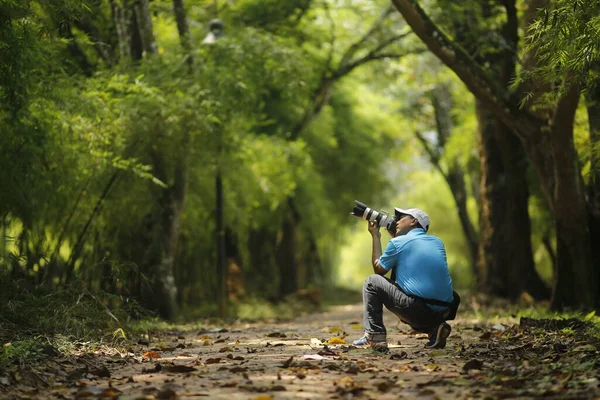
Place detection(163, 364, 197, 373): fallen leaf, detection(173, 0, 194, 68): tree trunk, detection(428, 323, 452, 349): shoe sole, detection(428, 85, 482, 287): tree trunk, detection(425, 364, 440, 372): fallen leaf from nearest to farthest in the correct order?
1. detection(425, 364, 440, 372): fallen leaf
2. detection(163, 364, 197, 373): fallen leaf
3. detection(428, 323, 452, 349): shoe sole
4. detection(173, 0, 194, 68): tree trunk
5. detection(428, 85, 482, 287): tree trunk

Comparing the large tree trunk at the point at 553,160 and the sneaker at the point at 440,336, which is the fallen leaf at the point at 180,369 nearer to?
the sneaker at the point at 440,336

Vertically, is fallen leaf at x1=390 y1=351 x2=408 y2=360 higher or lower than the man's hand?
lower

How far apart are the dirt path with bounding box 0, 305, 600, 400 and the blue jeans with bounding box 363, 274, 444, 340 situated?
0.27 metres

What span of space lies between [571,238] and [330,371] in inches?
277

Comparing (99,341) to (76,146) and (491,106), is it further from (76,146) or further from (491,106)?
(491,106)

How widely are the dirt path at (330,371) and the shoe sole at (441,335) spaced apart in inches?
4.8

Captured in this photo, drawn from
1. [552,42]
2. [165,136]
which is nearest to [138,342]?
[165,136]

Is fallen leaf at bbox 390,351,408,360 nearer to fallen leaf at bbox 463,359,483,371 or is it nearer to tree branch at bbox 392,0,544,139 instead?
fallen leaf at bbox 463,359,483,371

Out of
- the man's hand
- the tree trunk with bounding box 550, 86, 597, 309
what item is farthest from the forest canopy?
the man's hand

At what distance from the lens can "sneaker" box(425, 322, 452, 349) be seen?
8.34 metres

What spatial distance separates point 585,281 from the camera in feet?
41.9

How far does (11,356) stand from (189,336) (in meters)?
4.52

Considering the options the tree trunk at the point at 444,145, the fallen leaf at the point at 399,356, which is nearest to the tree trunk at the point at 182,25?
the fallen leaf at the point at 399,356

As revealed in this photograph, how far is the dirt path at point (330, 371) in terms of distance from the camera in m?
5.96
